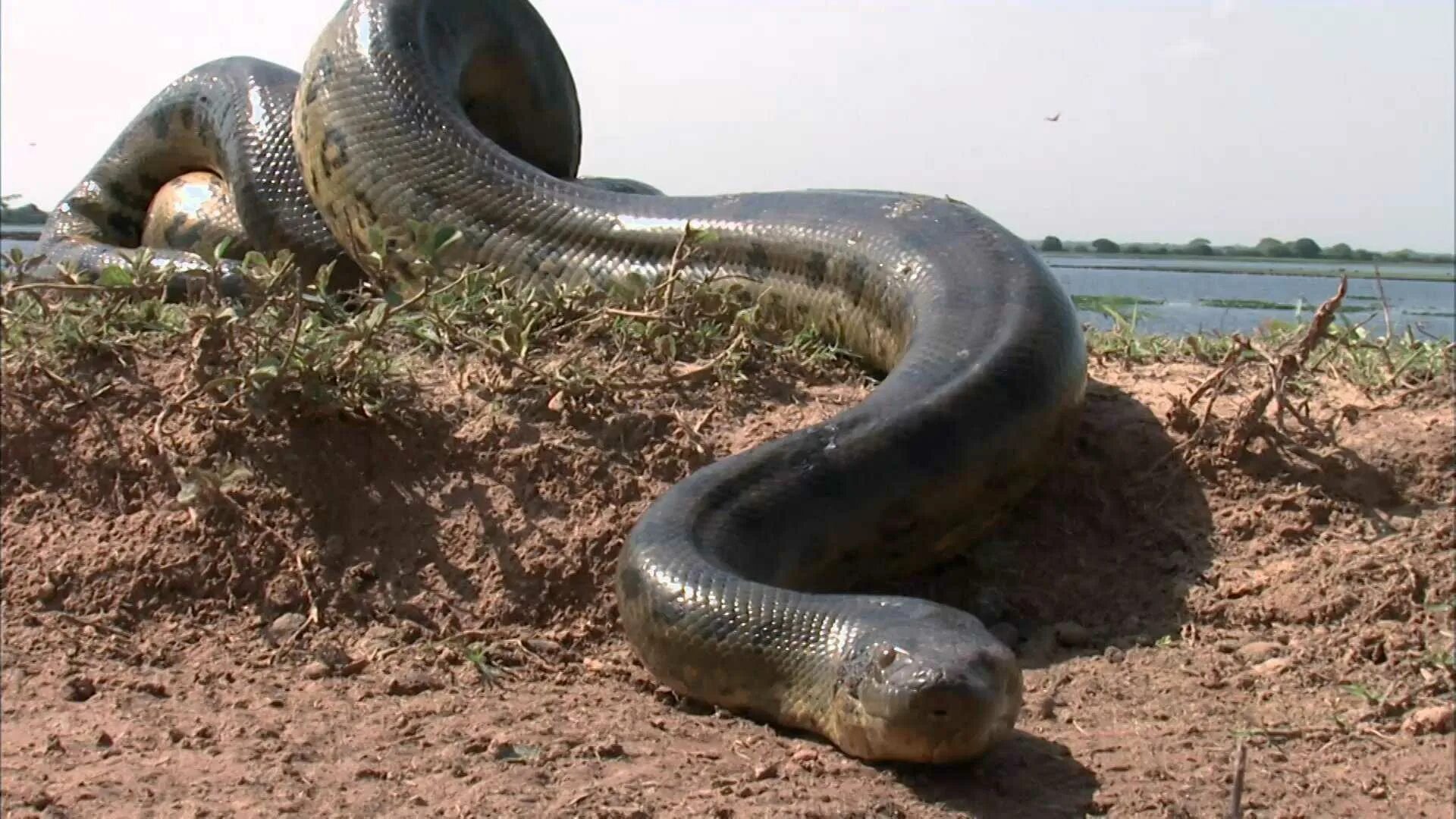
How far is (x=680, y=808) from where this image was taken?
3.02 metres

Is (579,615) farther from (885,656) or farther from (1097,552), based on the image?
(1097,552)

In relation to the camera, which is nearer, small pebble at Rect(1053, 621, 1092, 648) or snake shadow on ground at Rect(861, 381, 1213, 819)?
small pebble at Rect(1053, 621, 1092, 648)

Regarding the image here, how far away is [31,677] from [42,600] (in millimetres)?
498

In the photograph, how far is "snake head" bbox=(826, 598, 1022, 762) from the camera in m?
3.19

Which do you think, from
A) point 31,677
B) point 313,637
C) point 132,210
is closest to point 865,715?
point 313,637

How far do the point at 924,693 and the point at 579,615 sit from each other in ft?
4.70

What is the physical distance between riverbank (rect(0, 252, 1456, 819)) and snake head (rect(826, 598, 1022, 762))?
7cm

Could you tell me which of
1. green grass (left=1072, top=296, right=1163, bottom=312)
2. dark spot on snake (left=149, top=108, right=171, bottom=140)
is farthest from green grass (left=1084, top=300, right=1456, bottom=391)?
dark spot on snake (left=149, top=108, right=171, bottom=140)

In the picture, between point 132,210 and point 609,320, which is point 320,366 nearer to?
point 609,320

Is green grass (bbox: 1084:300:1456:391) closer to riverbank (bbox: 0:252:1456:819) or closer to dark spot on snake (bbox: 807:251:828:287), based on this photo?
riverbank (bbox: 0:252:1456:819)

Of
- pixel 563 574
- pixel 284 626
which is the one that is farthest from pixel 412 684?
pixel 563 574

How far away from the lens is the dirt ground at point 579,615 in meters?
3.21

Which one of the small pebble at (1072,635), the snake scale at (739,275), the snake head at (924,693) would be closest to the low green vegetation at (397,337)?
the snake scale at (739,275)

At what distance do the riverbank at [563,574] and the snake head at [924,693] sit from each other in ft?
0.24
